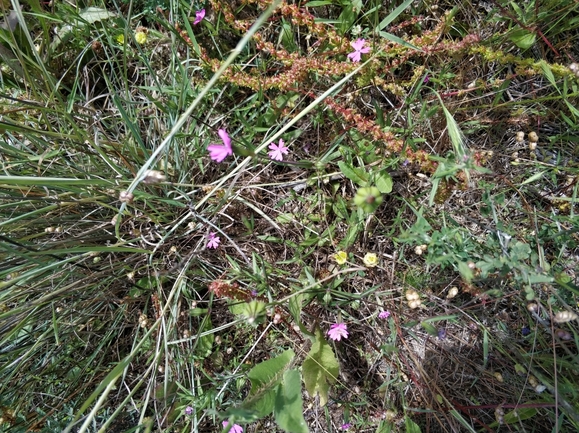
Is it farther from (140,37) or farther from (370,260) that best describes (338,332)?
(140,37)

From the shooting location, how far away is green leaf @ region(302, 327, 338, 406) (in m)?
1.71

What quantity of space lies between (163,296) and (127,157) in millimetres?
A: 625

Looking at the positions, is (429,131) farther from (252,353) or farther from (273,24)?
(252,353)

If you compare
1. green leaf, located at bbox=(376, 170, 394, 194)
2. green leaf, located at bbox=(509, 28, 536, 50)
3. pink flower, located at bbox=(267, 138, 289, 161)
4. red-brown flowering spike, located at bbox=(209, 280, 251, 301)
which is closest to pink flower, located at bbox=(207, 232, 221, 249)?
red-brown flowering spike, located at bbox=(209, 280, 251, 301)

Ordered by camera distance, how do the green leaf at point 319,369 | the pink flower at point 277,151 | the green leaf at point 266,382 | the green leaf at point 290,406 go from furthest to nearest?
1. the pink flower at point 277,151
2. the green leaf at point 319,369
3. the green leaf at point 266,382
4. the green leaf at point 290,406

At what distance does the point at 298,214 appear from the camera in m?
1.98

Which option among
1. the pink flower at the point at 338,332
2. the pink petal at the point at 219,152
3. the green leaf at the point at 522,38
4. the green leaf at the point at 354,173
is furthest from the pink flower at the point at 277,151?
the green leaf at the point at 522,38

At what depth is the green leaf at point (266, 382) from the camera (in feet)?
4.48

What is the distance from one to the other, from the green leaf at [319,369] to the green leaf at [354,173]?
65 cm

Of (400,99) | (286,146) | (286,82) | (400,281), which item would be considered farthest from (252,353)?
(400,99)

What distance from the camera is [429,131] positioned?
189 cm

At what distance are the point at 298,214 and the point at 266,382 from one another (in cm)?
76

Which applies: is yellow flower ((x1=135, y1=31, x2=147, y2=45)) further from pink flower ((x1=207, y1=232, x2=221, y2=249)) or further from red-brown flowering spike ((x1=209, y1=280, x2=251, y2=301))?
red-brown flowering spike ((x1=209, y1=280, x2=251, y2=301))

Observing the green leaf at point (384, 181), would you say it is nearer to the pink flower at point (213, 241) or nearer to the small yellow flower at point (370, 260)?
the small yellow flower at point (370, 260)
